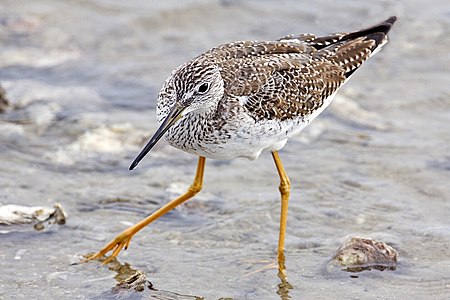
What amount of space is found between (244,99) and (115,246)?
5.59ft

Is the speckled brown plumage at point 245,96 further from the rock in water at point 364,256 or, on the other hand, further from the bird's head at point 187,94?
the rock in water at point 364,256

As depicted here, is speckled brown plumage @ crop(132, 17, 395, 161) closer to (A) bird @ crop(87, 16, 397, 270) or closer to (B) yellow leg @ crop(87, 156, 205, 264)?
(A) bird @ crop(87, 16, 397, 270)

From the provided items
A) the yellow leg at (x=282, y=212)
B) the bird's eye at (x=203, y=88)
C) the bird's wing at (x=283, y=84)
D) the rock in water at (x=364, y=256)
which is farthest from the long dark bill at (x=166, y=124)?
the rock in water at (x=364, y=256)

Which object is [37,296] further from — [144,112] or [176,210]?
[144,112]

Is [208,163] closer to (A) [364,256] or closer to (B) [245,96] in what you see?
(B) [245,96]

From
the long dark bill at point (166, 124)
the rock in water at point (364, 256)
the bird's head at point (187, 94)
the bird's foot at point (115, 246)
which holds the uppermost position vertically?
the bird's head at point (187, 94)

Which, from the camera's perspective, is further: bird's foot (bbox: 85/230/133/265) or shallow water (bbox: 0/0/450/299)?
bird's foot (bbox: 85/230/133/265)

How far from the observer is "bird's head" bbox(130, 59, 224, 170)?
6715 mm

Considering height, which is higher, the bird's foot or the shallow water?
the shallow water

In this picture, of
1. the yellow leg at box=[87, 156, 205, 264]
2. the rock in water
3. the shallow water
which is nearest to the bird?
the yellow leg at box=[87, 156, 205, 264]

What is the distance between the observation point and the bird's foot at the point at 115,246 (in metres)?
7.33

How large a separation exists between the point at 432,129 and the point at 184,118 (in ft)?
12.3

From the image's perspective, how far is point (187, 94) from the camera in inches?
266

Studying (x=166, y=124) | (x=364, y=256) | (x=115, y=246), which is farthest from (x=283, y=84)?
(x=115, y=246)
